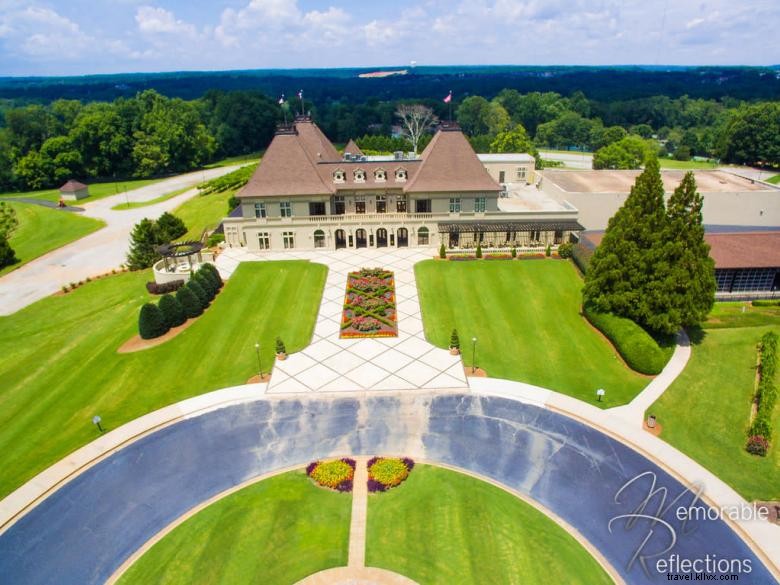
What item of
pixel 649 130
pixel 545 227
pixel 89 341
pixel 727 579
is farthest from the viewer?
pixel 649 130

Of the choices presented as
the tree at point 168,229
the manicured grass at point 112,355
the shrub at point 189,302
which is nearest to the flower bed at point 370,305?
the manicured grass at point 112,355

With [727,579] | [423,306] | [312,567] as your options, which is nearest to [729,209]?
[423,306]

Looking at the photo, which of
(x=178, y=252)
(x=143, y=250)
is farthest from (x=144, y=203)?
(x=178, y=252)

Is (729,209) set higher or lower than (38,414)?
higher

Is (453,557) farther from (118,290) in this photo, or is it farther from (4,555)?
(118,290)

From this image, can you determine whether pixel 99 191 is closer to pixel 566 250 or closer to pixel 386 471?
pixel 566 250

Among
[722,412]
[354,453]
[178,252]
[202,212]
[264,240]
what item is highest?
[178,252]
